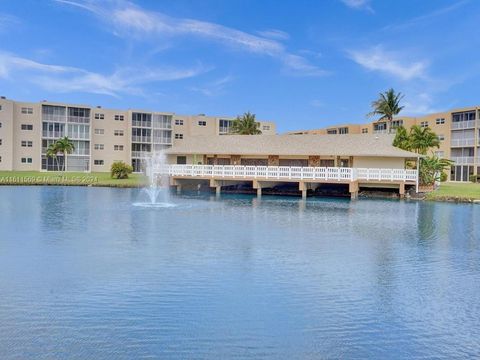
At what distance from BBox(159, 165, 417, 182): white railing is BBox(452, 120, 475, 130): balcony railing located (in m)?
29.7

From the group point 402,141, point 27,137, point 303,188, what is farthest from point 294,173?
point 27,137

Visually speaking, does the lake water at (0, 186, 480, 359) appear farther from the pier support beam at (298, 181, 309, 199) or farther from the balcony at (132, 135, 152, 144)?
the balcony at (132, 135, 152, 144)

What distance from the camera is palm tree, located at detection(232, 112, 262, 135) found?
72500 mm

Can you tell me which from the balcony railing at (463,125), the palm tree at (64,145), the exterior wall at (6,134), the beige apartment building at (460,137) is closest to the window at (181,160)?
the palm tree at (64,145)

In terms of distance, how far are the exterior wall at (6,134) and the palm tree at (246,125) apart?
1246 inches

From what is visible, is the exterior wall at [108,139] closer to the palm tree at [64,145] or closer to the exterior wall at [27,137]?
the palm tree at [64,145]

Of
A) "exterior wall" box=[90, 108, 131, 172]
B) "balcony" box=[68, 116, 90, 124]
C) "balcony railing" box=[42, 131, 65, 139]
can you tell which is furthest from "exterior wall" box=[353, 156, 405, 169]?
"balcony railing" box=[42, 131, 65, 139]

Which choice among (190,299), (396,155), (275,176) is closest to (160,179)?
(275,176)

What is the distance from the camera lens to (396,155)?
136 ft

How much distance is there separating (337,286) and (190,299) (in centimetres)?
386

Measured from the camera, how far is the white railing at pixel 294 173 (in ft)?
133

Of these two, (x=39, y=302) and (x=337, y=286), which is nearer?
(x=39, y=302)

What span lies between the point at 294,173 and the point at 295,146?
5544 mm

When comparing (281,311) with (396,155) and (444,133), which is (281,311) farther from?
(444,133)
